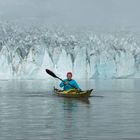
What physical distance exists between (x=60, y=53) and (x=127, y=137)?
308 ft

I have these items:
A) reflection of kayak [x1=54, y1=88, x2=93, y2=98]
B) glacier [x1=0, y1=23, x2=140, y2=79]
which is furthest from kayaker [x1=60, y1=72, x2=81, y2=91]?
glacier [x1=0, y1=23, x2=140, y2=79]

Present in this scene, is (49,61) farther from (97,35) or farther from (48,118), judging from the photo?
(48,118)

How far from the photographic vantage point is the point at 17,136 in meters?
13.0

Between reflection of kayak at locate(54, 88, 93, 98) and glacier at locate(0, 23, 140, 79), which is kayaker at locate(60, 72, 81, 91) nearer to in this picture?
reflection of kayak at locate(54, 88, 93, 98)

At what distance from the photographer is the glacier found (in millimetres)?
101750

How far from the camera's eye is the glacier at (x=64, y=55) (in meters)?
102

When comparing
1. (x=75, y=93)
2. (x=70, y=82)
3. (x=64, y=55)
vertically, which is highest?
(x=64, y=55)

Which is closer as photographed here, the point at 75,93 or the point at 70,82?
the point at 75,93

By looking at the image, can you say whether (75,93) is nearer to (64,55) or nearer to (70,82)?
(70,82)

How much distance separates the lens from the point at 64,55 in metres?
104

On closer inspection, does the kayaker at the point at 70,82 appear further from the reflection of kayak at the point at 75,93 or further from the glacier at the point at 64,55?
the glacier at the point at 64,55

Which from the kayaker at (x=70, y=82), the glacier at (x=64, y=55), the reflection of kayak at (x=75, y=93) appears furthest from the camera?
the glacier at (x=64, y=55)

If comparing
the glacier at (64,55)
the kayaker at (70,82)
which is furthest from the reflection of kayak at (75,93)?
the glacier at (64,55)

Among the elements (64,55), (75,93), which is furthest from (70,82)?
(64,55)
